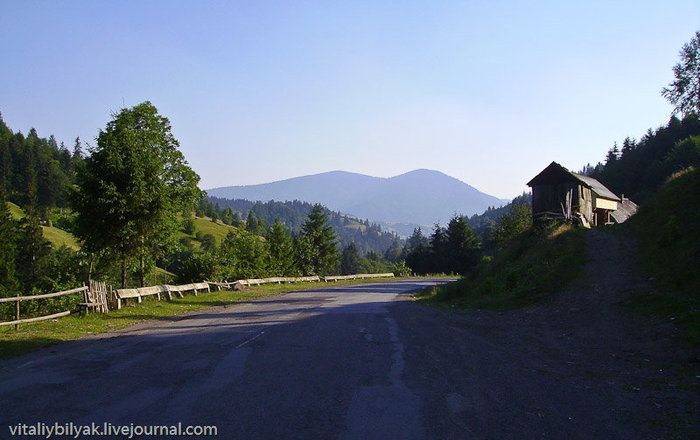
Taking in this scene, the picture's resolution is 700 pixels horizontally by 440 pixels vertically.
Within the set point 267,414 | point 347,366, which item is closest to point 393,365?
point 347,366

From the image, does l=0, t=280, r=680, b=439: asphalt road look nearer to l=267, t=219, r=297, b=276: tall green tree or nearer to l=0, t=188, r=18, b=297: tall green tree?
l=267, t=219, r=297, b=276: tall green tree

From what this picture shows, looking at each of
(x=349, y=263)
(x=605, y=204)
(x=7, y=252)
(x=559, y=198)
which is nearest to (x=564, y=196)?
(x=559, y=198)

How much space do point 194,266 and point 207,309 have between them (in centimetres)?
1230

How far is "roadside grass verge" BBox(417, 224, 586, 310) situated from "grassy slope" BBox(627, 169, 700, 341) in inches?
108

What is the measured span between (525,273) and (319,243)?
5129 cm

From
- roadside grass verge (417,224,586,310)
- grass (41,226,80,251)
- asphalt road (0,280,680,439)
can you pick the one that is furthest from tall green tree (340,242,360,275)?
asphalt road (0,280,680,439)

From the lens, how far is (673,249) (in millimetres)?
16438

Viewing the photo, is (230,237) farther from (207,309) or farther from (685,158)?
(685,158)

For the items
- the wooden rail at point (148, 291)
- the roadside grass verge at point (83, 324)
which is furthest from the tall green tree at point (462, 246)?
the roadside grass verge at point (83, 324)

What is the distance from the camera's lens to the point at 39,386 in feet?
24.5

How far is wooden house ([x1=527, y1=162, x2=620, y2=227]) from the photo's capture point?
3234cm

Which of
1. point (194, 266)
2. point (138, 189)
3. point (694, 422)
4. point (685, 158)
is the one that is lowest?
point (694, 422)

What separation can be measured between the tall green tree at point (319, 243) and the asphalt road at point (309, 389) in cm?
5541

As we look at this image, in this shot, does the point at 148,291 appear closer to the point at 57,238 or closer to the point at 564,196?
the point at 564,196
